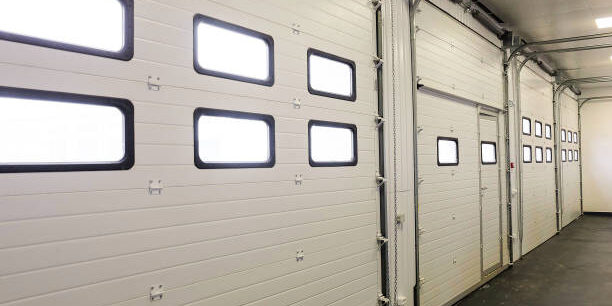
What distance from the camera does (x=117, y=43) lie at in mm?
2154

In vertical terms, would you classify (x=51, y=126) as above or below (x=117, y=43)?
below

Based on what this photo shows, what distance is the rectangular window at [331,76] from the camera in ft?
11.1

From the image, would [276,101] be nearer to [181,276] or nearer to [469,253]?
[181,276]

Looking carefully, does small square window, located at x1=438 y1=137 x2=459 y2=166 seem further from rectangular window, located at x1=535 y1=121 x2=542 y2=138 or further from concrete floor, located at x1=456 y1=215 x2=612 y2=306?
rectangular window, located at x1=535 y1=121 x2=542 y2=138

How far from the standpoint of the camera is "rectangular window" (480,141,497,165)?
6407 millimetres

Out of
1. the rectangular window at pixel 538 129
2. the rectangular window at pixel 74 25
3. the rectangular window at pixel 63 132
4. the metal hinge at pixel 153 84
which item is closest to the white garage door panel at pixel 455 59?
the rectangular window at pixel 538 129

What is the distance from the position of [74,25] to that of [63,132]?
1.66 feet

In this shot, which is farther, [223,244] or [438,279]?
[438,279]

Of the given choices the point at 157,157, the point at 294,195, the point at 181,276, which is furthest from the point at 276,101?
the point at 181,276

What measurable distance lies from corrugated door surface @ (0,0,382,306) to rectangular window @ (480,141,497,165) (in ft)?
10.6

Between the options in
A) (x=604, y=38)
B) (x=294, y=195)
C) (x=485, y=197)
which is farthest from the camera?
(x=604, y=38)

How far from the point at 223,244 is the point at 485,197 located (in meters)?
4.95

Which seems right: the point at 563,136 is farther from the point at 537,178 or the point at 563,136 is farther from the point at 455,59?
the point at 455,59

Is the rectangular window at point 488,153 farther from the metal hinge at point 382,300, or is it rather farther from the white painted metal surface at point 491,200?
the metal hinge at point 382,300
